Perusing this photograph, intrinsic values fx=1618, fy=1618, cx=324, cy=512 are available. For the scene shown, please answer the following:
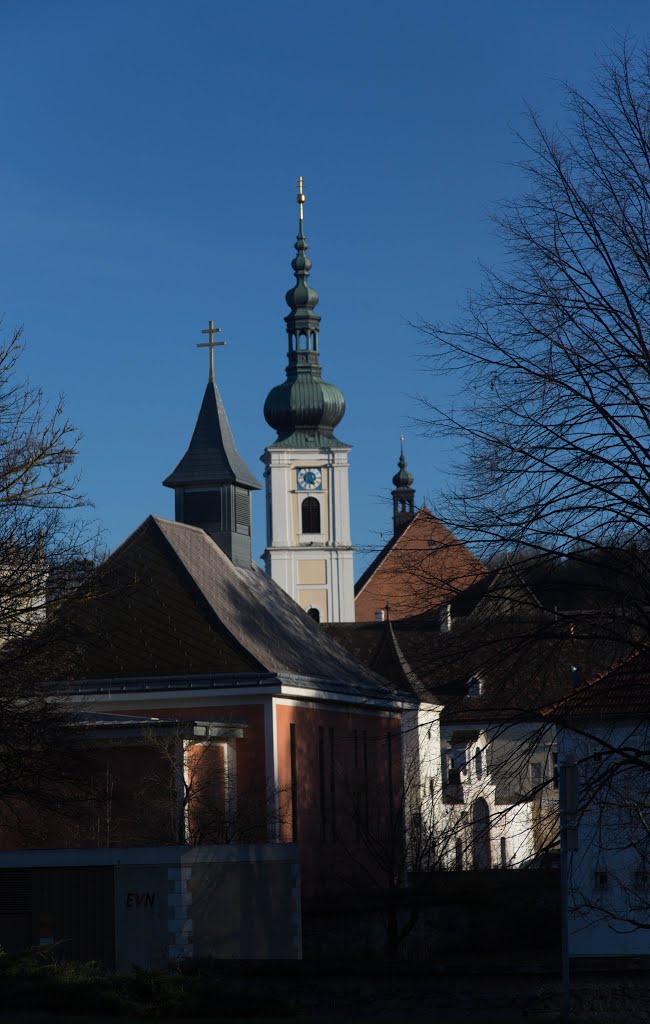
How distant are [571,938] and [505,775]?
1842cm

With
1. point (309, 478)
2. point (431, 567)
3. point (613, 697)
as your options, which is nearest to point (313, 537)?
point (309, 478)

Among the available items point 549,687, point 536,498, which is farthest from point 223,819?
point 536,498

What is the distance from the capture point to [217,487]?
42.8m

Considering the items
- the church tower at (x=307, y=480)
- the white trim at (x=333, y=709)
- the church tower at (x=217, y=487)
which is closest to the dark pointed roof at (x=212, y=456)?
the church tower at (x=217, y=487)

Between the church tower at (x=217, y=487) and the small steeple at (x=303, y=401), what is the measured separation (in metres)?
57.5

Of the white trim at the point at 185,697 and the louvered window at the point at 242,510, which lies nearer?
the white trim at the point at 185,697

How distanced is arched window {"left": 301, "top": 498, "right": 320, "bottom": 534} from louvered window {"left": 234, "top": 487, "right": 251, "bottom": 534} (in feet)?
186

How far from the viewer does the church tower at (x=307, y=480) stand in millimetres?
98438

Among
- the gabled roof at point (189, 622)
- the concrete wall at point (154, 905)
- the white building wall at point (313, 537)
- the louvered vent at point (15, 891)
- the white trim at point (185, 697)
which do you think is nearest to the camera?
the concrete wall at point (154, 905)

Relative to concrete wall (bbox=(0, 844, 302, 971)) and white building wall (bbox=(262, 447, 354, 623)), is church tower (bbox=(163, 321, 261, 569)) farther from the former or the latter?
white building wall (bbox=(262, 447, 354, 623))

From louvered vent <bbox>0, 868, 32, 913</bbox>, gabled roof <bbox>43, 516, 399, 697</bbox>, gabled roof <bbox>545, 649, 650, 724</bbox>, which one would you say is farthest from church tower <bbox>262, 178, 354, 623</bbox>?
gabled roof <bbox>545, 649, 650, 724</bbox>

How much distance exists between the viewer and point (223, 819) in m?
30.3

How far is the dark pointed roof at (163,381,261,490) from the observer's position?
42.9 meters

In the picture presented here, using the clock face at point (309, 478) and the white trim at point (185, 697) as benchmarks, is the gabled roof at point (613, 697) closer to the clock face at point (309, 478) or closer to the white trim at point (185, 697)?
the white trim at point (185, 697)
